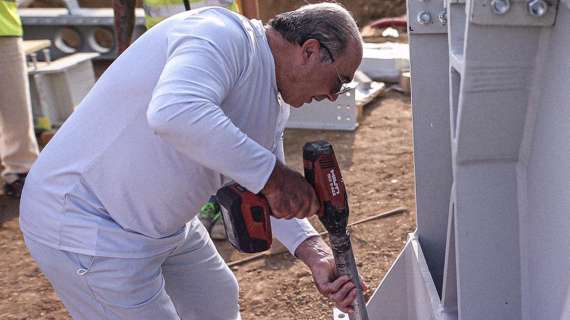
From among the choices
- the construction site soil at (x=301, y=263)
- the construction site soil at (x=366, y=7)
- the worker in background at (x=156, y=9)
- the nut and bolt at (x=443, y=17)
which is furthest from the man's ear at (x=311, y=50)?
the construction site soil at (x=366, y=7)

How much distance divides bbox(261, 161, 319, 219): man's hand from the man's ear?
31 centimetres

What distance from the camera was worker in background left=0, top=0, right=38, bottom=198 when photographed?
4.73 metres

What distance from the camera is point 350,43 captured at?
1855 millimetres

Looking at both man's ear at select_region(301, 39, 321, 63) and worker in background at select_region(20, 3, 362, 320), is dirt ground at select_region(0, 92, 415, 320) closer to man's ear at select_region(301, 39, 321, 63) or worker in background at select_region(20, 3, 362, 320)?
worker in background at select_region(20, 3, 362, 320)

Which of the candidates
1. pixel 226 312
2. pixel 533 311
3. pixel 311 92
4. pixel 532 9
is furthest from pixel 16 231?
pixel 532 9

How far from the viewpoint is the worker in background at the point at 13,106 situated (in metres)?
4.73

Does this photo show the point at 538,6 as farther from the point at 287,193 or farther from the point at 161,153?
the point at 161,153

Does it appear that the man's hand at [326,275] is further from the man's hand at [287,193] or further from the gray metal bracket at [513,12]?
the gray metal bracket at [513,12]

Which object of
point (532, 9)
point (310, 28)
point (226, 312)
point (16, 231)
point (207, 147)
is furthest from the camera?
point (16, 231)

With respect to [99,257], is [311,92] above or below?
above

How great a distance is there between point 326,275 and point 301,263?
166 cm

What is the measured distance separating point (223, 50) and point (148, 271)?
76cm

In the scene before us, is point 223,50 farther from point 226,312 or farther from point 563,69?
point 226,312

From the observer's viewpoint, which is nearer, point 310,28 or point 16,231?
point 310,28
